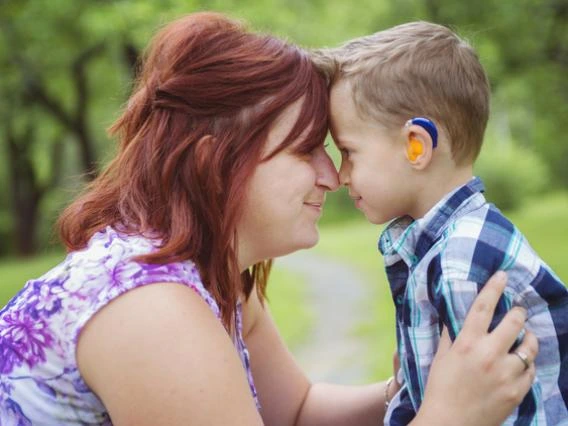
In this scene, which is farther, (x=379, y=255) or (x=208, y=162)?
(x=379, y=255)

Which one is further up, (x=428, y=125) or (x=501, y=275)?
(x=428, y=125)

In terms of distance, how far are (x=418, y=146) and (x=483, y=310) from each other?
453mm

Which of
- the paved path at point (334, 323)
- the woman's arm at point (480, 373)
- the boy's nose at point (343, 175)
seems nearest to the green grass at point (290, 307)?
the paved path at point (334, 323)

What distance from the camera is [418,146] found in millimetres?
2092

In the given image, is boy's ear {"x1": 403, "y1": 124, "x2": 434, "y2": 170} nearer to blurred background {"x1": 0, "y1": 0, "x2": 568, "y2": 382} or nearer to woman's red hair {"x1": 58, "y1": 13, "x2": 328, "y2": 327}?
woman's red hair {"x1": 58, "y1": 13, "x2": 328, "y2": 327}

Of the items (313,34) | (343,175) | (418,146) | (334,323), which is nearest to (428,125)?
(418,146)

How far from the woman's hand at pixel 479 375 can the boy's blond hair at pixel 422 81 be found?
1.48 feet

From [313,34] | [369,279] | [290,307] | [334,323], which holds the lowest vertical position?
[369,279]

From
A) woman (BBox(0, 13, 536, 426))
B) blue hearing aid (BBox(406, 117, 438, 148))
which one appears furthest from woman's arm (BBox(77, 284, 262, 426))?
blue hearing aid (BBox(406, 117, 438, 148))

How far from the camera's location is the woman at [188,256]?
175 centimetres

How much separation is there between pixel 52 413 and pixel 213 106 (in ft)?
2.52

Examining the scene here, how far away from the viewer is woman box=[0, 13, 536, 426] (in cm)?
175

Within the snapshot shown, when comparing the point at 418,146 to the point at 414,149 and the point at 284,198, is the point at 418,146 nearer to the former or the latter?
the point at 414,149

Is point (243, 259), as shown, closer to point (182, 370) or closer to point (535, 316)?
point (182, 370)
